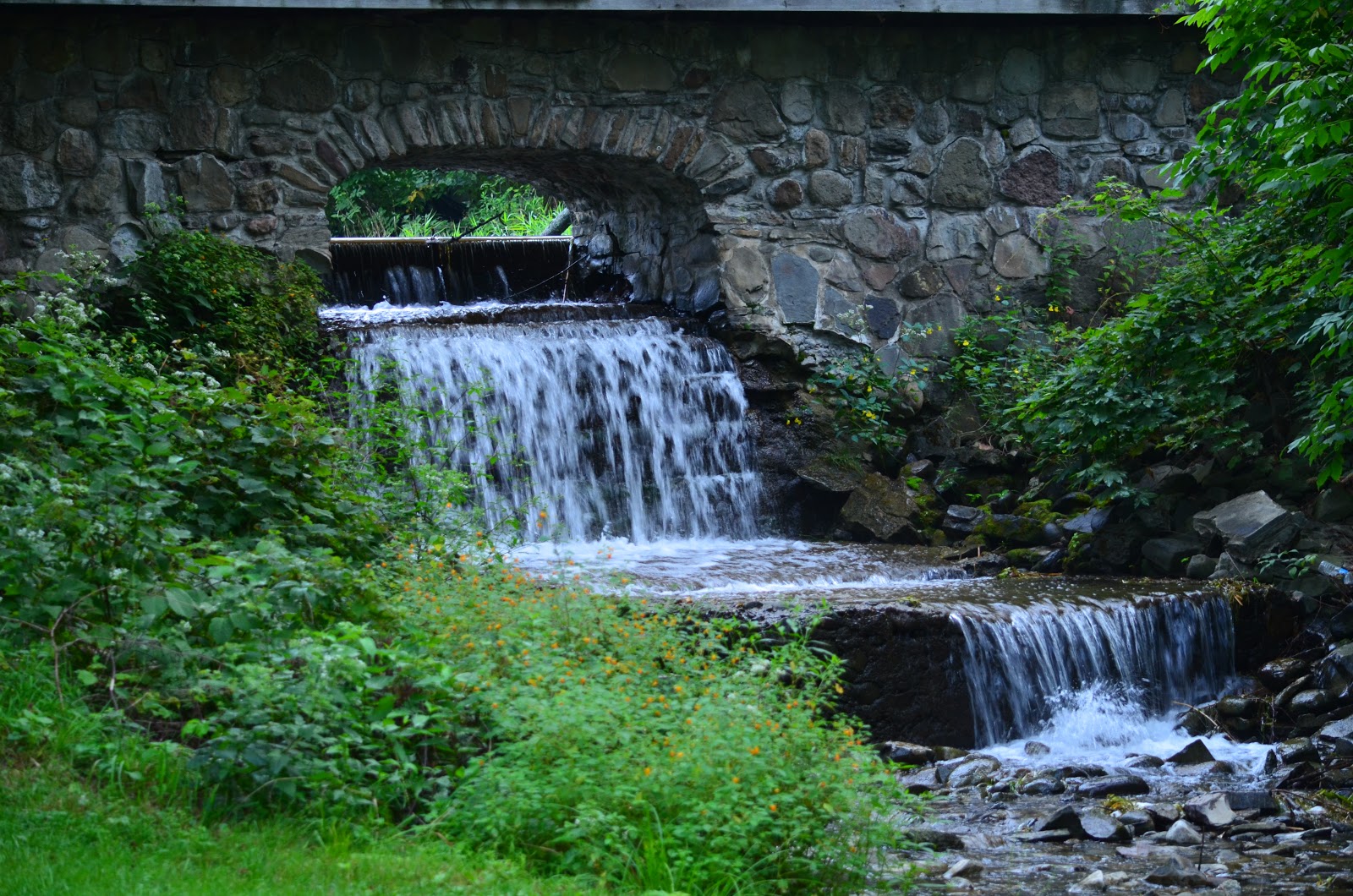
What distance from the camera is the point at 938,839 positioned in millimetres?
4016

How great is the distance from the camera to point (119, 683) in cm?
325

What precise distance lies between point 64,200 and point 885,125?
4.83 meters

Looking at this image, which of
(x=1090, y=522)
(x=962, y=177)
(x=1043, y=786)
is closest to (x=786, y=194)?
(x=962, y=177)

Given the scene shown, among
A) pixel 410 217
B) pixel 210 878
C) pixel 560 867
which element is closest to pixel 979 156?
pixel 560 867

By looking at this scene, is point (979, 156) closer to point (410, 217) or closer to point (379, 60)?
point (379, 60)

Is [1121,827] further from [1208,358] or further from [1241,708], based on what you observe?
[1208,358]

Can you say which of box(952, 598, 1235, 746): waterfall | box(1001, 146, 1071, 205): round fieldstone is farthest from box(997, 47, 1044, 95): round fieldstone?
box(952, 598, 1235, 746): waterfall

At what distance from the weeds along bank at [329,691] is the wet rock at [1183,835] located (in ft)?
3.77

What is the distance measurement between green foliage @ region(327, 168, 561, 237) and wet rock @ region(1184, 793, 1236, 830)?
1470 cm

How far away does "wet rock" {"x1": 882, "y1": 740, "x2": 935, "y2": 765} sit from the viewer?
4.96 m

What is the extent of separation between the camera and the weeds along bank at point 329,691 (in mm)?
2939

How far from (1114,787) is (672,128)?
4.72 metres

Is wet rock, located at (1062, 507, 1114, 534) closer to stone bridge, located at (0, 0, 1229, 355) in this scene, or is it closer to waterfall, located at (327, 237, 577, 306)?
stone bridge, located at (0, 0, 1229, 355)

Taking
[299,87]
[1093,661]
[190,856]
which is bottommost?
[1093,661]
